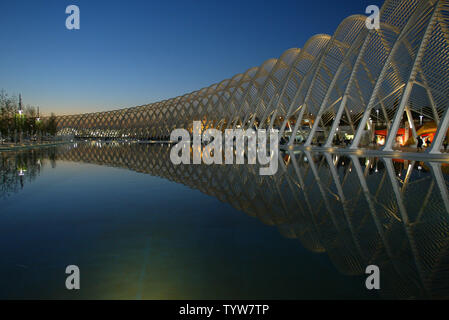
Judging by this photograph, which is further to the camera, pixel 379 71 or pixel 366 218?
pixel 379 71

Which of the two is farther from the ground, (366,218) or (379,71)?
(379,71)

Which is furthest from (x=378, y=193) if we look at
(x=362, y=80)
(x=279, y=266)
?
(x=362, y=80)

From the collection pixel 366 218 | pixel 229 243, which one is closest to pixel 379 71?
pixel 366 218

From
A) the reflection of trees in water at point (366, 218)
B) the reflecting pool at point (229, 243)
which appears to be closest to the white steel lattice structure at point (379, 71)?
the reflection of trees in water at point (366, 218)

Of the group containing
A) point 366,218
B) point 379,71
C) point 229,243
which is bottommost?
point 229,243

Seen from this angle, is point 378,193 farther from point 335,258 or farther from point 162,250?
point 162,250

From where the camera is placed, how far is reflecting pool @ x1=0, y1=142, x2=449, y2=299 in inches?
137

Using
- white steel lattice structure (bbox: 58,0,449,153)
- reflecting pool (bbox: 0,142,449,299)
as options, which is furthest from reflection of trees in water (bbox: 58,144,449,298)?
white steel lattice structure (bbox: 58,0,449,153)

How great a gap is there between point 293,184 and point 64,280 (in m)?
8.03

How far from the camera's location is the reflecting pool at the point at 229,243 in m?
3.49

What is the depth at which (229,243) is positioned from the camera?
5020mm

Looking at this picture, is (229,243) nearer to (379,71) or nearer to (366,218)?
(366,218)

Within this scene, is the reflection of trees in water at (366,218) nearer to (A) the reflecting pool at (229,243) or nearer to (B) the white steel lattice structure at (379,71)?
(A) the reflecting pool at (229,243)

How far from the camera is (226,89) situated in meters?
64.4
